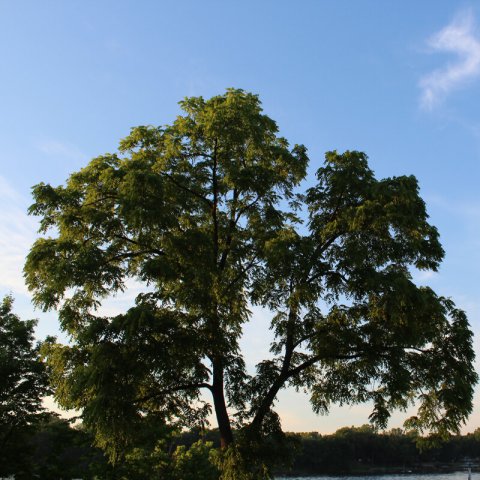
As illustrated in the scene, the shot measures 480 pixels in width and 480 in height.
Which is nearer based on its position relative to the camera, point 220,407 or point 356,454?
point 220,407

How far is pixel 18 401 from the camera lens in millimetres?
24078

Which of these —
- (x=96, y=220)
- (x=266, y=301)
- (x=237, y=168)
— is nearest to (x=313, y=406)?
(x=266, y=301)

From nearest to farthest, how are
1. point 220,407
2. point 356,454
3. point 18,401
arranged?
1. point 220,407
2. point 18,401
3. point 356,454

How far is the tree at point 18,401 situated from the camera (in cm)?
2300

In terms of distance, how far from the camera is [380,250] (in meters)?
15.8

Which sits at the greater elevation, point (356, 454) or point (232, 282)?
point (232, 282)

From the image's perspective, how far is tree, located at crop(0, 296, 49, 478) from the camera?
22998 millimetres

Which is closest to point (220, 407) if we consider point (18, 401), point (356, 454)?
point (18, 401)

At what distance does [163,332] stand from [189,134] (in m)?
7.26

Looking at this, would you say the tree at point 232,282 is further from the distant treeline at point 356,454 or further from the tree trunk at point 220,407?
the distant treeline at point 356,454

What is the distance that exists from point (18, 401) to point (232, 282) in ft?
46.9

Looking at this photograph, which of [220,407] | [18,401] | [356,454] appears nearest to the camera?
[220,407]

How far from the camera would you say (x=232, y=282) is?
16.5 metres

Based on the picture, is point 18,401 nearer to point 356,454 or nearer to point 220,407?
point 220,407
